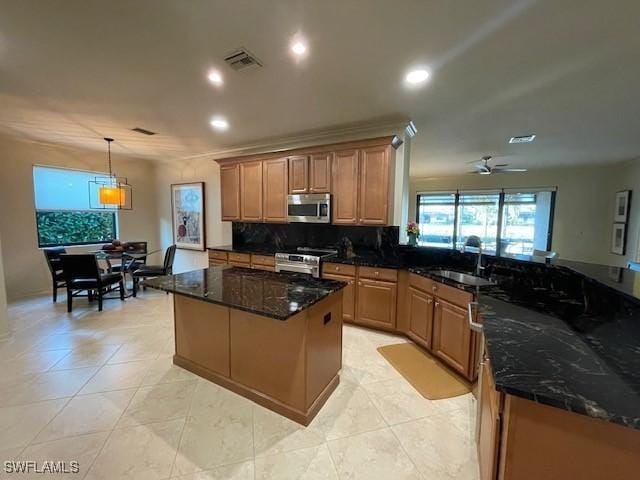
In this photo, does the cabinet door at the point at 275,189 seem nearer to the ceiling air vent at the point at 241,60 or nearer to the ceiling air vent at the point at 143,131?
the ceiling air vent at the point at 143,131

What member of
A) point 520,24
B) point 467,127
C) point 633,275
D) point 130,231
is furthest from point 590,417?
point 130,231

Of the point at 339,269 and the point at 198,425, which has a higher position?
the point at 339,269

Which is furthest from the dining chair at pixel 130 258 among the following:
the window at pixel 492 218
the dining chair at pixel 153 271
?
the window at pixel 492 218

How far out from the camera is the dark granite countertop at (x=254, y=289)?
175 centimetres

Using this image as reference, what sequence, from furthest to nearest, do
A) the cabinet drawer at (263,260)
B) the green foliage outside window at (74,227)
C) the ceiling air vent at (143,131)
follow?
the green foliage outside window at (74,227), the cabinet drawer at (263,260), the ceiling air vent at (143,131)

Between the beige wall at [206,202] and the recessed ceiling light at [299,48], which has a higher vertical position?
the recessed ceiling light at [299,48]

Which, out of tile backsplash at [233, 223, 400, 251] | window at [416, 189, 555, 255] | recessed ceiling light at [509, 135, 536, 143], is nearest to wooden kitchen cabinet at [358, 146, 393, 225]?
tile backsplash at [233, 223, 400, 251]

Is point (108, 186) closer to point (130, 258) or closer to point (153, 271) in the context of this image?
point (130, 258)

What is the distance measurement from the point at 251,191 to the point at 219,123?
1.20m

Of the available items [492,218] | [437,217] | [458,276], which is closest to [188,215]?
[458,276]

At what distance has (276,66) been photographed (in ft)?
6.99

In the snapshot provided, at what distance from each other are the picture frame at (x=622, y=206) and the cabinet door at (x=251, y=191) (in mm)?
6638

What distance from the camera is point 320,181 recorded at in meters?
3.81

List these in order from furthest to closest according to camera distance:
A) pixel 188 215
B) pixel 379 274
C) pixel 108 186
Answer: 1. pixel 188 215
2. pixel 108 186
3. pixel 379 274
